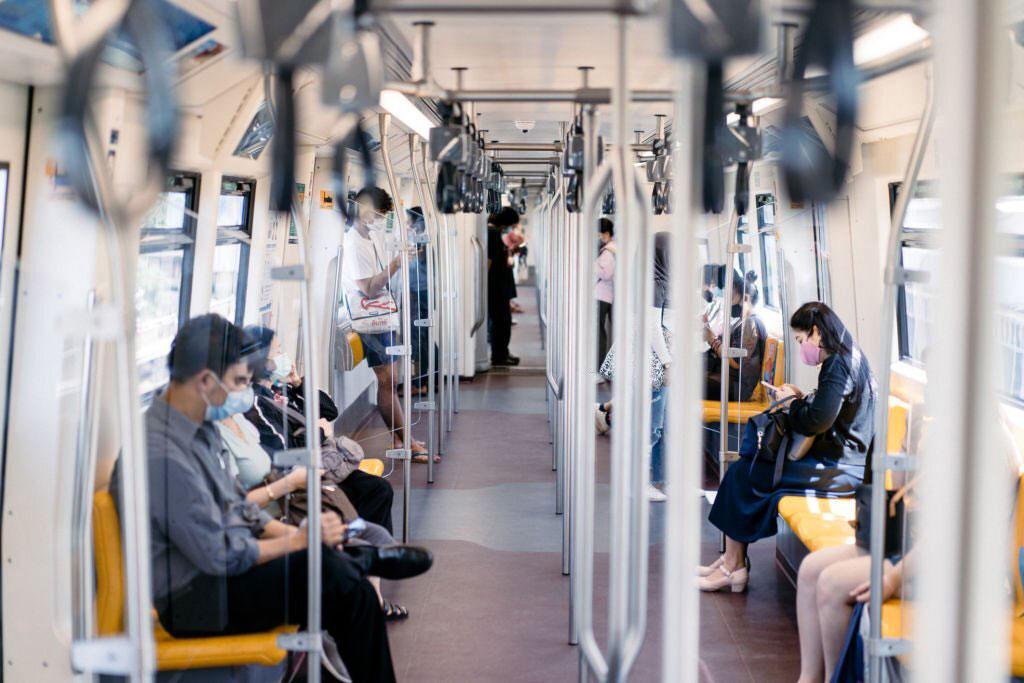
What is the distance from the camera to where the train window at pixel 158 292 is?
2.64m

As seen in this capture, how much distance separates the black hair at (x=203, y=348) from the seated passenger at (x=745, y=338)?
313cm

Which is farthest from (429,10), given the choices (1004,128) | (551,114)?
(551,114)

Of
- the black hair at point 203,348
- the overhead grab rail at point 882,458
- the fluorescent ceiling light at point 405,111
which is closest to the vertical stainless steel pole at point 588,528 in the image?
the overhead grab rail at point 882,458

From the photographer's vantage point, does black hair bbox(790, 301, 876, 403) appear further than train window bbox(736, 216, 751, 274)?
No

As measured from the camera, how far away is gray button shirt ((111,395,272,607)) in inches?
103

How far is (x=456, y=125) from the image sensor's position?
125 inches

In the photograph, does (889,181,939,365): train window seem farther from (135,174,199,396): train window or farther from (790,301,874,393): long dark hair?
(135,174,199,396): train window

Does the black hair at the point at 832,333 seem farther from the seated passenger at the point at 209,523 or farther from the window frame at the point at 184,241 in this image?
the window frame at the point at 184,241

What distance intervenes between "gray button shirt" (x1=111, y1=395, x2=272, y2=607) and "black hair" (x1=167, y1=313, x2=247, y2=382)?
125 millimetres

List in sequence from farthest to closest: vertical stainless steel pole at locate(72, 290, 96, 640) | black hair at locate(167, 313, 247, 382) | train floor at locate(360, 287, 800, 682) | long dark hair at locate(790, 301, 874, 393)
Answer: long dark hair at locate(790, 301, 874, 393) < train floor at locate(360, 287, 800, 682) < black hair at locate(167, 313, 247, 382) < vertical stainless steel pole at locate(72, 290, 96, 640)

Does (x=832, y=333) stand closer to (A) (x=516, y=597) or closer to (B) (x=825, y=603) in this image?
(B) (x=825, y=603)

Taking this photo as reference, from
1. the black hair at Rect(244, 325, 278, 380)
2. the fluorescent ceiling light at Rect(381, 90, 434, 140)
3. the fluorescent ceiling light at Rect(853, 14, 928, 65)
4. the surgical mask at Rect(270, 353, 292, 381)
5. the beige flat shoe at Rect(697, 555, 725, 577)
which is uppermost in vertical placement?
the fluorescent ceiling light at Rect(381, 90, 434, 140)

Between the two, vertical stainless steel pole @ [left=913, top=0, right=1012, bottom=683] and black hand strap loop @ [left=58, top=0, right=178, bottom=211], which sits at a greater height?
black hand strap loop @ [left=58, top=0, right=178, bottom=211]

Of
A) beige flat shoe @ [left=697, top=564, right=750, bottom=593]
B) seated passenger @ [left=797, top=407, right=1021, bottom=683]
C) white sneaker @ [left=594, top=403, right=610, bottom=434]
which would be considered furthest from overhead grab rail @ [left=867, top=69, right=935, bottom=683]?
white sneaker @ [left=594, top=403, right=610, bottom=434]
